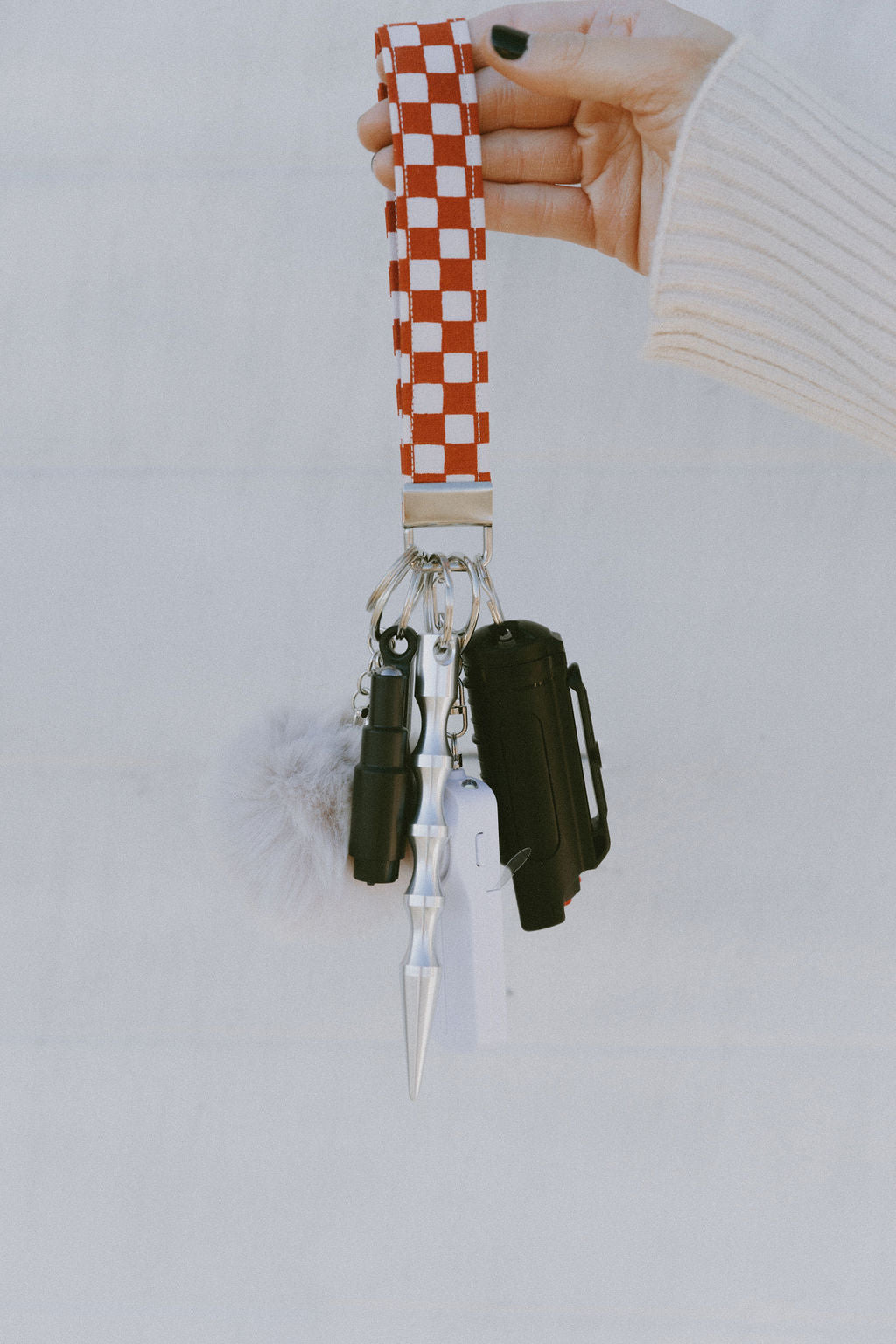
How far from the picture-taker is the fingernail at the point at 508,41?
1.45ft

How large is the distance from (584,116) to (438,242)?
150mm

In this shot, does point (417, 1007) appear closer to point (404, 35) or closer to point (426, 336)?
point (426, 336)

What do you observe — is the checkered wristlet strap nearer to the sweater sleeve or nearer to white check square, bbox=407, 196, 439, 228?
white check square, bbox=407, 196, 439, 228

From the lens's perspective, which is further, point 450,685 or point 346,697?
point 346,697

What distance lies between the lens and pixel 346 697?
25.3 inches

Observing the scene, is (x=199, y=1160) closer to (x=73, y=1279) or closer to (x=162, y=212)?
(x=73, y=1279)

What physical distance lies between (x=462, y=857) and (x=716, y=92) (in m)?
0.42

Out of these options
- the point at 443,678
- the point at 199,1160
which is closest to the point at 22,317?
the point at 443,678

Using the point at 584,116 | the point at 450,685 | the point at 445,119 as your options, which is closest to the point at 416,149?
the point at 445,119

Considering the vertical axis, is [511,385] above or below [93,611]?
above

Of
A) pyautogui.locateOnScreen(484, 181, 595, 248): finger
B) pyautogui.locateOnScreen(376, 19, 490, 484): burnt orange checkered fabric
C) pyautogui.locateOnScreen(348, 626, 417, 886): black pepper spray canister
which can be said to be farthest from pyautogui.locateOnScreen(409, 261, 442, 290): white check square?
pyautogui.locateOnScreen(348, 626, 417, 886): black pepper spray canister

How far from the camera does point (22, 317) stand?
2.10ft

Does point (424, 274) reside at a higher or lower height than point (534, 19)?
lower

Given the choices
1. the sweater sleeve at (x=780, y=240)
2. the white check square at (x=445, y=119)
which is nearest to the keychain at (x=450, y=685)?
the white check square at (x=445, y=119)
